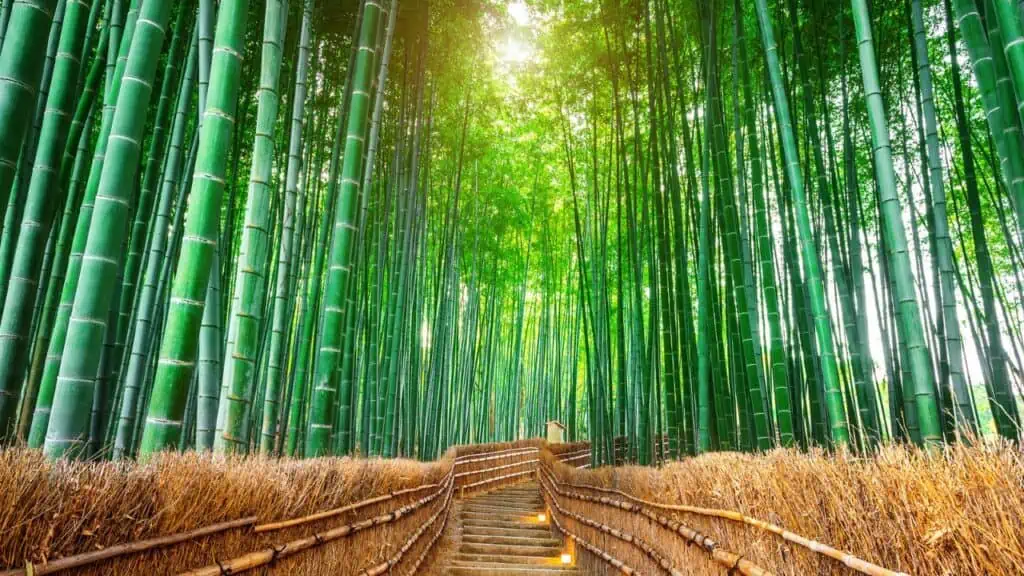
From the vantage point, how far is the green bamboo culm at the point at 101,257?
1804 millimetres

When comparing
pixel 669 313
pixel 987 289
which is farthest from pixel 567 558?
pixel 987 289

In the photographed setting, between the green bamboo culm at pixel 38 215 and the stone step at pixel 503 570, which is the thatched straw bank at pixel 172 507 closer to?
the green bamboo culm at pixel 38 215

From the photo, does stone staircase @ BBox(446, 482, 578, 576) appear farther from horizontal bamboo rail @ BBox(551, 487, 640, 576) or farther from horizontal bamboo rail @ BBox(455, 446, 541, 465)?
horizontal bamboo rail @ BBox(455, 446, 541, 465)

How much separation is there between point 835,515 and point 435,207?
7.20 meters

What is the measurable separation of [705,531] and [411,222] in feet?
12.2

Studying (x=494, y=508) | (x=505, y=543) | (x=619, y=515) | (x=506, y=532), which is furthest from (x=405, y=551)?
(x=494, y=508)

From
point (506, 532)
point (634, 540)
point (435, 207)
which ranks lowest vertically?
point (506, 532)

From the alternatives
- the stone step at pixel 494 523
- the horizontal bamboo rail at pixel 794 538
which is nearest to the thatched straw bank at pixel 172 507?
the horizontal bamboo rail at pixel 794 538

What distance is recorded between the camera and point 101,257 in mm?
1828

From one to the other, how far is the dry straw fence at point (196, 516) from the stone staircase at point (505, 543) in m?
1.55

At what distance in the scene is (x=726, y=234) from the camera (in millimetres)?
3900

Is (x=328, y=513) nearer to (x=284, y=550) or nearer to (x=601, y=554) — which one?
(x=284, y=550)

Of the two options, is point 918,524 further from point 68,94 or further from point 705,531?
point 68,94

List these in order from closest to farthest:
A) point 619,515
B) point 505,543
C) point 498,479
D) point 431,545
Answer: point 619,515 → point 431,545 → point 505,543 → point 498,479
